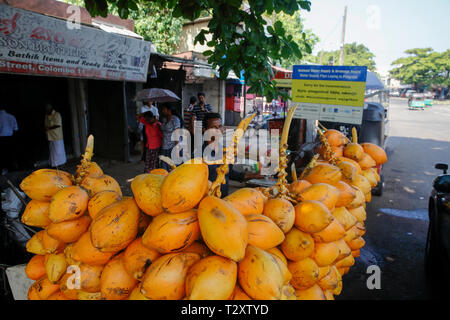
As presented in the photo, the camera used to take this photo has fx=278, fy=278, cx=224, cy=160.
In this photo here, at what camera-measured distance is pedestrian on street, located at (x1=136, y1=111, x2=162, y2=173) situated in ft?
18.6

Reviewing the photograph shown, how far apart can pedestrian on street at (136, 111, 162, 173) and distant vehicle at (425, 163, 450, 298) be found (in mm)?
4654

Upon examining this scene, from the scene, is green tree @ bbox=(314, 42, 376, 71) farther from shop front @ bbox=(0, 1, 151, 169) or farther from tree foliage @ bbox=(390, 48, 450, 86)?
shop front @ bbox=(0, 1, 151, 169)

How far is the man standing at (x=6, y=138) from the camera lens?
20.2 ft

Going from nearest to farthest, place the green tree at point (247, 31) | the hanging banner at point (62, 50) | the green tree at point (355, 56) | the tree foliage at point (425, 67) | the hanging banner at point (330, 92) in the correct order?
the green tree at point (247, 31)
the hanging banner at point (330, 92)
the hanging banner at point (62, 50)
the tree foliage at point (425, 67)
the green tree at point (355, 56)

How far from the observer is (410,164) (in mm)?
9328

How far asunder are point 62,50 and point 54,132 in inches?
76.4

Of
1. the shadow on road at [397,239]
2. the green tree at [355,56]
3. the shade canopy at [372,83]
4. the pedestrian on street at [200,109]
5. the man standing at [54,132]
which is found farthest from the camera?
the green tree at [355,56]

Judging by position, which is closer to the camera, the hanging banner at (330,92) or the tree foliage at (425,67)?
the hanging banner at (330,92)

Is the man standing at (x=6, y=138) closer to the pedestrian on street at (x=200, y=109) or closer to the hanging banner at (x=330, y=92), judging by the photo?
the pedestrian on street at (x=200, y=109)

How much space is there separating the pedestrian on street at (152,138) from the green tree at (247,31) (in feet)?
9.82

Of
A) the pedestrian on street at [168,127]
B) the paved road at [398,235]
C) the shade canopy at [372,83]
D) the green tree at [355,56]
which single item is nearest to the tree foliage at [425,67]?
the green tree at [355,56]

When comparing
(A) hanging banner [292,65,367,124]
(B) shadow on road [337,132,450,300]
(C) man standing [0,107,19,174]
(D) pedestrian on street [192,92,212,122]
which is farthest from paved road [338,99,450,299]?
(C) man standing [0,107,19,174]

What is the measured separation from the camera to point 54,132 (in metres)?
6.58

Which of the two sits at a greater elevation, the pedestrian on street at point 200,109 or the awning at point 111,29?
the awning at point 111,29
